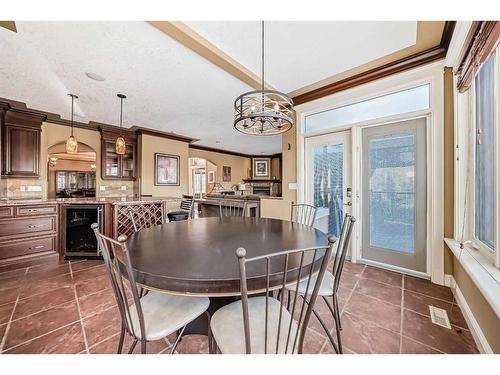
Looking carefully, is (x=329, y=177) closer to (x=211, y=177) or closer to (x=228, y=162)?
(x=228, y=162)

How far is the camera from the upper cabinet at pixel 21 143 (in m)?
3.53

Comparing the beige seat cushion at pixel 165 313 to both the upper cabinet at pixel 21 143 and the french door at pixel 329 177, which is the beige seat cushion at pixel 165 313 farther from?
the upper cabinet at pixel 21 143

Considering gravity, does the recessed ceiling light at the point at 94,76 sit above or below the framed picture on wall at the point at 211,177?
above

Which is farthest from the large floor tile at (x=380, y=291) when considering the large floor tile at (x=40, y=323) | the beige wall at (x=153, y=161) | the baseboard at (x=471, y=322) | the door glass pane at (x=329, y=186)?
the beige wall at (x=153, y=161)

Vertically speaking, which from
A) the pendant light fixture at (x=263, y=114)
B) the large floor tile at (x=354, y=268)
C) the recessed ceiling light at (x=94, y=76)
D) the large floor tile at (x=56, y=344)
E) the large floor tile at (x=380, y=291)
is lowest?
the large floor tile at (x=56, y=344)

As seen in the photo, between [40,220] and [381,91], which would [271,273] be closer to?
[381,91]

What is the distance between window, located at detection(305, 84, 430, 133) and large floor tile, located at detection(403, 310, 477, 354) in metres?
2.17

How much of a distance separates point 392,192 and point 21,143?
5930mm

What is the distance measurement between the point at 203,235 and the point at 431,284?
248cm

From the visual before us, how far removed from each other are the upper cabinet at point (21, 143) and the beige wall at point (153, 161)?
182 cm

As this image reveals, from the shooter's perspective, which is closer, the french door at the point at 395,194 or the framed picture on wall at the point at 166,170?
the french door at the point at 395,194

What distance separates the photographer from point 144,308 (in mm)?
1196

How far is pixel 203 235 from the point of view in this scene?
162 centimetres

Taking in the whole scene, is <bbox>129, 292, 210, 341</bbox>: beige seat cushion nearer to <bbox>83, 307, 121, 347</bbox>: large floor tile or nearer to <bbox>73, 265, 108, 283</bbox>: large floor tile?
<bbox>83, 307, 121, 347</bbox>: large floor tile
